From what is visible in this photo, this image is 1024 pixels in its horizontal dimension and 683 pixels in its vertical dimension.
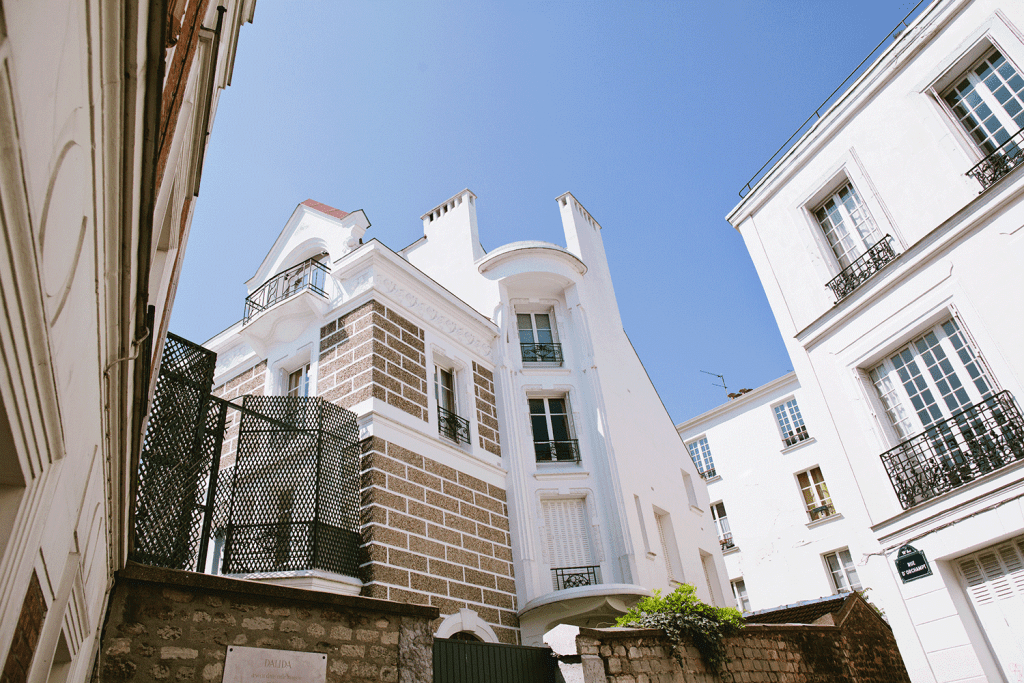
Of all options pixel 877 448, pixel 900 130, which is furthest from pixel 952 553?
pixel 900 130

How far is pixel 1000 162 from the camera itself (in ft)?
32.5

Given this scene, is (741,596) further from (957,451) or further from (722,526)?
(957,451)

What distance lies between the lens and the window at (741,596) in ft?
74.5

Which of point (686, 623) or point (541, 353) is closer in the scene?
point (686, 623)

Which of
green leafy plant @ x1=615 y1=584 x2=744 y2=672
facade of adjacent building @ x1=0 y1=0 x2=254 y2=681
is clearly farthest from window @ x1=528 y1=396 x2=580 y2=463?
facade of adjacent building @ x1=0 y1=0 x2=254 y2=681

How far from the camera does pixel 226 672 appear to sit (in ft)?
18.9

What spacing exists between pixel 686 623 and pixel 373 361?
697 cm

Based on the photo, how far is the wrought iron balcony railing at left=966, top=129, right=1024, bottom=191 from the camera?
975 cm

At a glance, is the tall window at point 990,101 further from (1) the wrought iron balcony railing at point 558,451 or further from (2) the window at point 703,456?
(2) the window at point 703,456

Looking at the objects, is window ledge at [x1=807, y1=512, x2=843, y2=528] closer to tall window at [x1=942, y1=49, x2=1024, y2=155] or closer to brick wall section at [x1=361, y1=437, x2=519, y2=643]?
brick wall section at [x1=361, y1=437, x2=519, y2=643]

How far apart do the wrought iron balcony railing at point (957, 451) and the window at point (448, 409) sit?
7.87 m

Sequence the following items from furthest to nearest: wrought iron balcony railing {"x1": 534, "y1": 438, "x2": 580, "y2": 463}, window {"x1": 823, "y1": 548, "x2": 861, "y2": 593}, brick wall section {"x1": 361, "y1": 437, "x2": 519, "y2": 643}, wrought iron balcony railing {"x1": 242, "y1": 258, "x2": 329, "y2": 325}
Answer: window {"x1": 823, "y1": 548, "x2": 861, "y2": 593}
wrought iron balcony railing {"x1": 534, "y1": 438, "x2": 580, "y2": 463}
wrought iron balcony railing {"x1": 242, "y1": 258, "x2": 329, "y2": 325}
brick wall section {"x1": 361, "y1": 437, "x2": 519, "y2": 643}

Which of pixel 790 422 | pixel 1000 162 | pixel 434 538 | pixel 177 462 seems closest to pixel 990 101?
pixel 1000 162

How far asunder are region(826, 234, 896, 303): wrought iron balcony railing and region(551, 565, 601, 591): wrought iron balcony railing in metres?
7.28
